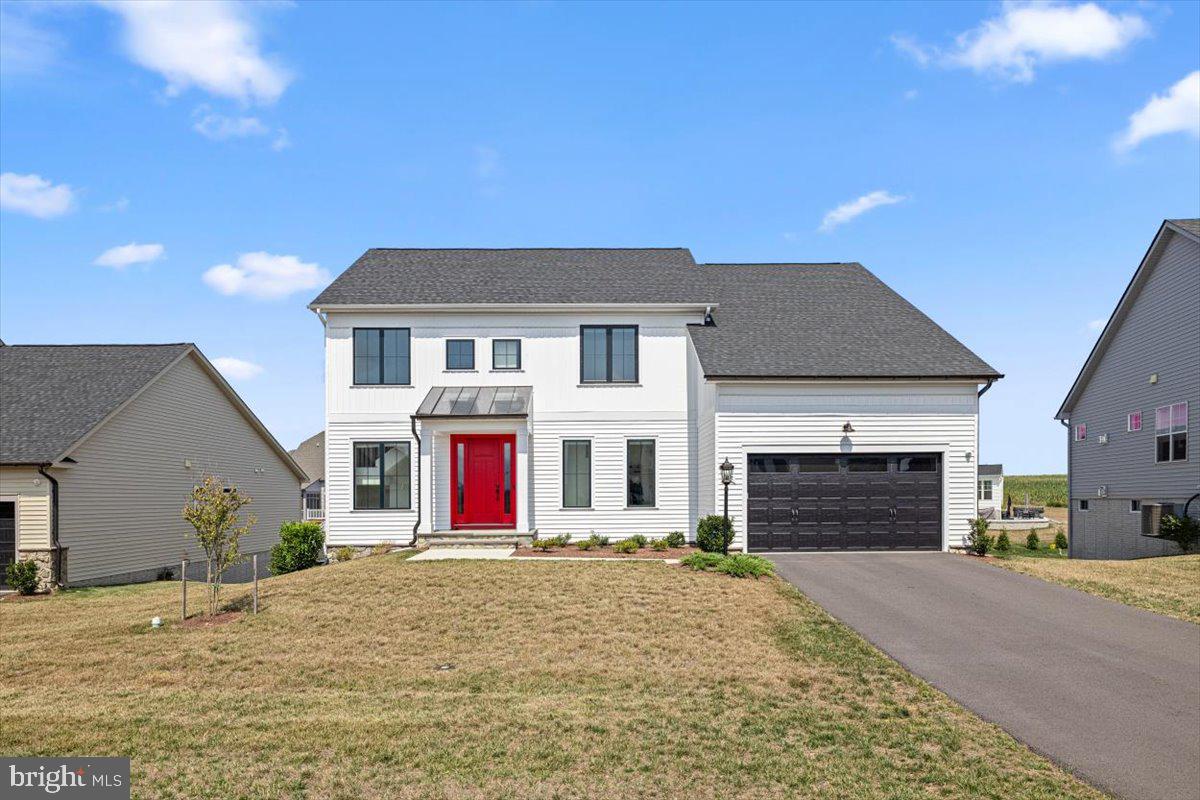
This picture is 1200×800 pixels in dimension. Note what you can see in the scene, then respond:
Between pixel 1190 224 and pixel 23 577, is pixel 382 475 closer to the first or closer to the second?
pixel 23 577

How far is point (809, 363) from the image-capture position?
21.2 meters

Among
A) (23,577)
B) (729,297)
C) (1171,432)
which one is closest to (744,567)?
(729,297)

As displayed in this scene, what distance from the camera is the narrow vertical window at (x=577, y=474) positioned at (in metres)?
21.9

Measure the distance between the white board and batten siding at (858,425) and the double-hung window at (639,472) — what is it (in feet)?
6.30

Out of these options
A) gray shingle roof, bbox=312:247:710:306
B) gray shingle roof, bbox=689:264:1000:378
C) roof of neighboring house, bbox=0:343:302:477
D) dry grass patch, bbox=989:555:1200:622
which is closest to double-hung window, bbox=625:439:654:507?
gray shingle roof, bbox=689:264:1000:378

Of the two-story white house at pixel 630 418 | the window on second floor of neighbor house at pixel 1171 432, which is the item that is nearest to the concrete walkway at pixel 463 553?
the two-story white house at pixel 630 418

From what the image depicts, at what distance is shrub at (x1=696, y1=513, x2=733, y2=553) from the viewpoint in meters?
19.5

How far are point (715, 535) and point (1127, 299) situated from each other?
14.6 m

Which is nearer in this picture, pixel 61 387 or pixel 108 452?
pixel 108 452

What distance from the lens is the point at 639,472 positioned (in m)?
22.1

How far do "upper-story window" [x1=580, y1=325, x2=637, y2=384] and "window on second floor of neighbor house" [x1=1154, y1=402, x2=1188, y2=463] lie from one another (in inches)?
554

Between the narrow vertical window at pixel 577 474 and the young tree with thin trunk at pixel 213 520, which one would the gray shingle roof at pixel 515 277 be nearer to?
the narrow vertical window at pixel 577 474

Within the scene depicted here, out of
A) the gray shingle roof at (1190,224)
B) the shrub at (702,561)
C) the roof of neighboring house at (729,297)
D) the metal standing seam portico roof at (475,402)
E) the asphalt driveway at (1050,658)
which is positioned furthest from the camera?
the gray shingle roof at (1190,224)

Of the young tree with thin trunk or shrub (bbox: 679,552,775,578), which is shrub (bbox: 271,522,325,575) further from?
shrub (bbox: 679,552,775,578)
